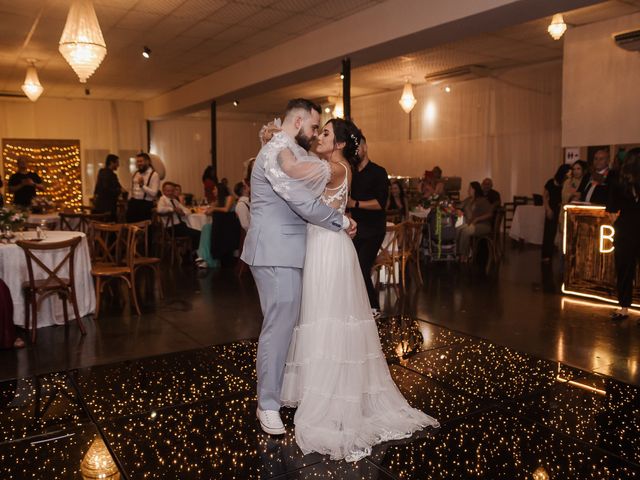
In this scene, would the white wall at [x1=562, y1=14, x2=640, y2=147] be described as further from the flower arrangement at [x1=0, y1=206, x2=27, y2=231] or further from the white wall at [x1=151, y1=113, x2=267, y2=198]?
the white wall at [x1=151, y1=113, x2=267, y2=198]

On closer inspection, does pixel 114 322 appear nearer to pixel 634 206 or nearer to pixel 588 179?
pixel 634 206

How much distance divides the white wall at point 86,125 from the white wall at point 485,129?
706cm

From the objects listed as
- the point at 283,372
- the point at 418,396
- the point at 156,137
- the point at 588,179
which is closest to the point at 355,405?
the point at 283,372

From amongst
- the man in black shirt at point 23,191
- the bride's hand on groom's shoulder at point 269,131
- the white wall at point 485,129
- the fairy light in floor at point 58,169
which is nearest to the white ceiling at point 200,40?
the white wall at point 485,129

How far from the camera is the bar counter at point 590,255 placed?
5.87 meters

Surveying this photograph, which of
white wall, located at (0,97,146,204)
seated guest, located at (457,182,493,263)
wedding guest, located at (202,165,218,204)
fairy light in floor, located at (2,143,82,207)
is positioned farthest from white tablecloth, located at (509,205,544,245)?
fairy light in floor, located at (2,143,82,207)

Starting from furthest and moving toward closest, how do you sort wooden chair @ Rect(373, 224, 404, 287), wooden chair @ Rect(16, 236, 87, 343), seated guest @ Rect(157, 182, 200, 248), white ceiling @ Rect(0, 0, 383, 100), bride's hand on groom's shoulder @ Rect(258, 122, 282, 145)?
seated guest @ Rect(157, 182, 200, 248), white ceiling @ Rect(0, 0, 383, 100), wooden chair @ Rect(373, 224, 404, 287), wooden chair @ Rect(16, 236, 87, 343), bride's hand on groom's shoulder @ Rect(258, 122, 282, 145)

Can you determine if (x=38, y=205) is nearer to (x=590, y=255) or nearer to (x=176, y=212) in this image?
(x=176, y=212)

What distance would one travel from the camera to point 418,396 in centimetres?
349

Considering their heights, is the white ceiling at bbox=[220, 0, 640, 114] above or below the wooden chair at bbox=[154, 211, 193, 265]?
above

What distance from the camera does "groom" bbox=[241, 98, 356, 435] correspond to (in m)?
2.82

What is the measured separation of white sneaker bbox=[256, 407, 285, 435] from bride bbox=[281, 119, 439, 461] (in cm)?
12

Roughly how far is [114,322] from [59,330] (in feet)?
1.59

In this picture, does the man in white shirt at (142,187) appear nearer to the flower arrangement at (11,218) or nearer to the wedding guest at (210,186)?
the wedding guest at (210,186)
